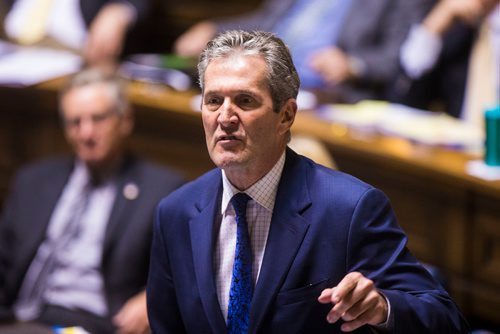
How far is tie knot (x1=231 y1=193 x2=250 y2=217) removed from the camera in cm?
185

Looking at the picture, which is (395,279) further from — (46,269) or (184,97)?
(184,97)

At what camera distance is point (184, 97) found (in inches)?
188

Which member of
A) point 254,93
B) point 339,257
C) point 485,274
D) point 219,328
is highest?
point 254,93

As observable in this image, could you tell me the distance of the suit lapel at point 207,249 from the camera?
184 cm

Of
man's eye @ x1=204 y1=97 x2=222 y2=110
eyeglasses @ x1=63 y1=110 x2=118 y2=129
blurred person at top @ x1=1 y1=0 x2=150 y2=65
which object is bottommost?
eyeglasses @ x1=63 y1=110 x2=118 y2=129

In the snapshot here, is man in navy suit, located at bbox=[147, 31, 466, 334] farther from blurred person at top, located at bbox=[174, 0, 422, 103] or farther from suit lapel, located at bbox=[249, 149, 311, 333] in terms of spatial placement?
blurred person at top, located at bbox=[174, 0, 422, 103]

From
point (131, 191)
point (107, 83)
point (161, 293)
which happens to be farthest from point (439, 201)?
point (161, 293)

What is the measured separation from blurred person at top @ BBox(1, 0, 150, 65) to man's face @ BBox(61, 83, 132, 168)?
1.58 m

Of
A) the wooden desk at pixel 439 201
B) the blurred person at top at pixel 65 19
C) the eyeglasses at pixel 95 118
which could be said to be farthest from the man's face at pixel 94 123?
the blurred person at top at pixel 65 19

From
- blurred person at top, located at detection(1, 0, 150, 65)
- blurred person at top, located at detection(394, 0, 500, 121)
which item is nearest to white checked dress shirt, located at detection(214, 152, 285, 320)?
blurred person at top, located at detection(394, 0, 500, 121)

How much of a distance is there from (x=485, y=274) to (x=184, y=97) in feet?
5.66

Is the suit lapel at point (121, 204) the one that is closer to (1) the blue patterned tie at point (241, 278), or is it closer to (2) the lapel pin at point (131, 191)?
(2) the lapel pin at point (131, 191)

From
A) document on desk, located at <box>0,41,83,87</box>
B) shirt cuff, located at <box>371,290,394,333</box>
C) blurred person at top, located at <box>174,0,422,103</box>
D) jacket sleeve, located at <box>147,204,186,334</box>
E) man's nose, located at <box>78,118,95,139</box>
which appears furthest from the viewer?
document on desk, located at <box>0,41,83,87</box>

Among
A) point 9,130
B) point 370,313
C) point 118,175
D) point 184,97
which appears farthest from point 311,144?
point 9,130
